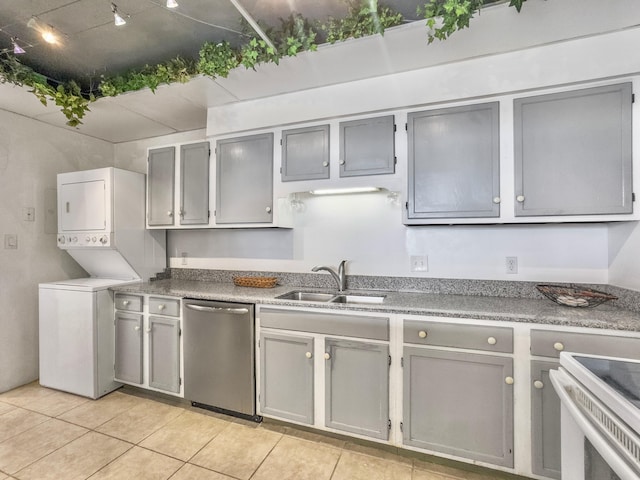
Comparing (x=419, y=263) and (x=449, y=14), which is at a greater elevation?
(x=449, y=14)

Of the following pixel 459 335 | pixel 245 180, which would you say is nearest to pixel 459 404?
pixel 459 335

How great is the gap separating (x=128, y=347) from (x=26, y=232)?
58.8 inches

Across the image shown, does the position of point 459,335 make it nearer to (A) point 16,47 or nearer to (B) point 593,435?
(B) point 593,435

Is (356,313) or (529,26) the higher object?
(529,26)

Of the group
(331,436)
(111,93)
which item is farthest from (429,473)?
(111,93)

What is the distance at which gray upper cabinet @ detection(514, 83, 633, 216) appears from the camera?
1.61 meters

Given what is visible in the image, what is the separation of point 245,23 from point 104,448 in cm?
286

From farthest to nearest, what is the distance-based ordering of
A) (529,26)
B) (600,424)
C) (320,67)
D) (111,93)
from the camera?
(111,93) < (320,67) < (529,26) < (600,424)

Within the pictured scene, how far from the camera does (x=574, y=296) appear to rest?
5.57 feet

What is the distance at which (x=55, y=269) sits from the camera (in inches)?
118

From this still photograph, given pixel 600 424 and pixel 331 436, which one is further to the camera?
pixel 331 436

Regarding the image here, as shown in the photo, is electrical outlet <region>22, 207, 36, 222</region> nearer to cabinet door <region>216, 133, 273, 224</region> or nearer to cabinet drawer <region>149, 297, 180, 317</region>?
cabinet drawer <region>149, 297, 180, 317</region>

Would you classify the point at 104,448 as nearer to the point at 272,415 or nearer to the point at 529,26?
the point at 272,415

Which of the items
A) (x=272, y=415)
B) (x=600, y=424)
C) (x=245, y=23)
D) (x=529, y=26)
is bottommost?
(x=272, y=415)
